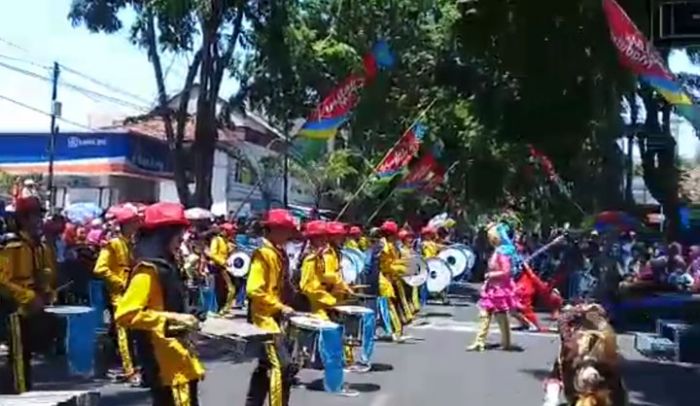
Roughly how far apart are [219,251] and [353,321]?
28.7 ft

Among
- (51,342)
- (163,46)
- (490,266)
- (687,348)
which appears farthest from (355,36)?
(51,342)

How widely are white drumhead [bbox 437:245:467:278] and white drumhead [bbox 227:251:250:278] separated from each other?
576 centimetres

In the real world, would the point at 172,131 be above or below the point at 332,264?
above

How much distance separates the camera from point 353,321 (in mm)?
13055

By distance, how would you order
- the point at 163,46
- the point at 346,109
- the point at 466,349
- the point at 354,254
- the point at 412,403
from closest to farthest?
the point at 412,403
the point at 346,109
the point at 466,349
the point at 354,254
the point at 163,46

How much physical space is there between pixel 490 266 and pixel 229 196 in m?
35.0

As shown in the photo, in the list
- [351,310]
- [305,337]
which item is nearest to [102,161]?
[351,310]

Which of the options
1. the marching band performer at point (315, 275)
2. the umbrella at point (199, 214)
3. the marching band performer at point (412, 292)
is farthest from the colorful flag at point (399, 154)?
the marching band performer at point (315, 275)

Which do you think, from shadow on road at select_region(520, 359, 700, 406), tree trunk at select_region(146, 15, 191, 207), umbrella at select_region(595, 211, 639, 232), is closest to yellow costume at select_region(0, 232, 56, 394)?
shadow on road at select_region(520, 359, 700, 406)

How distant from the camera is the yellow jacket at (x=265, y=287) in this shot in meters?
8.54

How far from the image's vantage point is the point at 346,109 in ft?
51.6

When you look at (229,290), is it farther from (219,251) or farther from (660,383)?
(660,383)

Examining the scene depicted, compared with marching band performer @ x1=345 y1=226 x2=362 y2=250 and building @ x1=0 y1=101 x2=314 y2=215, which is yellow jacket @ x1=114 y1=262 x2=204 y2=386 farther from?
building @ x1=0 y1=101 x2=314 y2=215

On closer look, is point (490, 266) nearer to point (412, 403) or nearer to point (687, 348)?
point (687, 348)
